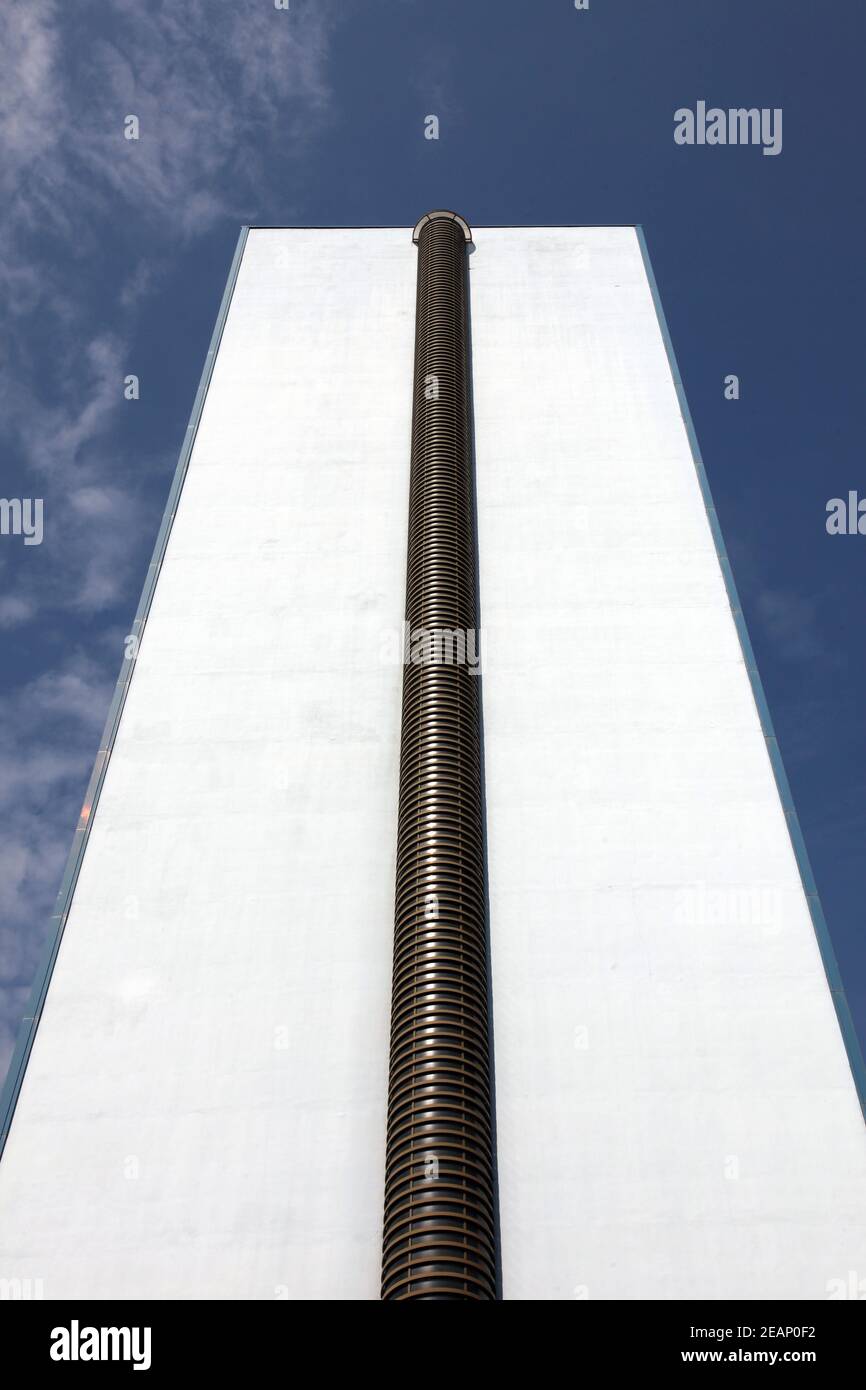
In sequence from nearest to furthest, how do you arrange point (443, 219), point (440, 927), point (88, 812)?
point (440, 927) → point (88, 812) → point (443, 219)

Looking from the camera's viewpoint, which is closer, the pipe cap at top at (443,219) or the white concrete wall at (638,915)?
the white concrete wall at (638,915)

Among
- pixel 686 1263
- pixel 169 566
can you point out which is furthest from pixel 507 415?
pixel 686 1263

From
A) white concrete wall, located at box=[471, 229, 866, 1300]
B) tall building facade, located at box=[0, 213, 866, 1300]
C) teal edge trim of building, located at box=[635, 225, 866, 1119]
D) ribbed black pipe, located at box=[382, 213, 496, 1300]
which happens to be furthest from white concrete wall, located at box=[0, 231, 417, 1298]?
teal edge trim of building, located at box=[635, 225, 866, 1119]

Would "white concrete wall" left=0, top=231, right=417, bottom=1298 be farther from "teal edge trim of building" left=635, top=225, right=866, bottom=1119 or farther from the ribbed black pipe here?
"teal edge trim of building" left=635, top=225, right=866, bottom=1119

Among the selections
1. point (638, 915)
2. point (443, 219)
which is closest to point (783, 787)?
point (638, 915)

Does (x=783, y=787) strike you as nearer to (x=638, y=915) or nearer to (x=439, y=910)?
(x=638, y=915)

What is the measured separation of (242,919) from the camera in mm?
10594

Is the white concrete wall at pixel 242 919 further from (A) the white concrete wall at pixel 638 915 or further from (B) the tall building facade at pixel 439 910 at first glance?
(A) the white concrete wall at pixel 638 915

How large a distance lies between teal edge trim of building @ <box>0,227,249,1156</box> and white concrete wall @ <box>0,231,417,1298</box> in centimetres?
11

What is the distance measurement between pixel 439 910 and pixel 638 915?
7.58 feet

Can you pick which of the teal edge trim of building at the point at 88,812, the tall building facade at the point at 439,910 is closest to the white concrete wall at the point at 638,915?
the tall building facade at the point at 439,910

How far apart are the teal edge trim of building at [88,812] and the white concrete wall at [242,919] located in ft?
0.37

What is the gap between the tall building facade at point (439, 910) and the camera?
8.55 m

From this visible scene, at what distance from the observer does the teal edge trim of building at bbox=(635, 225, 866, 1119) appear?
9.66 metres
